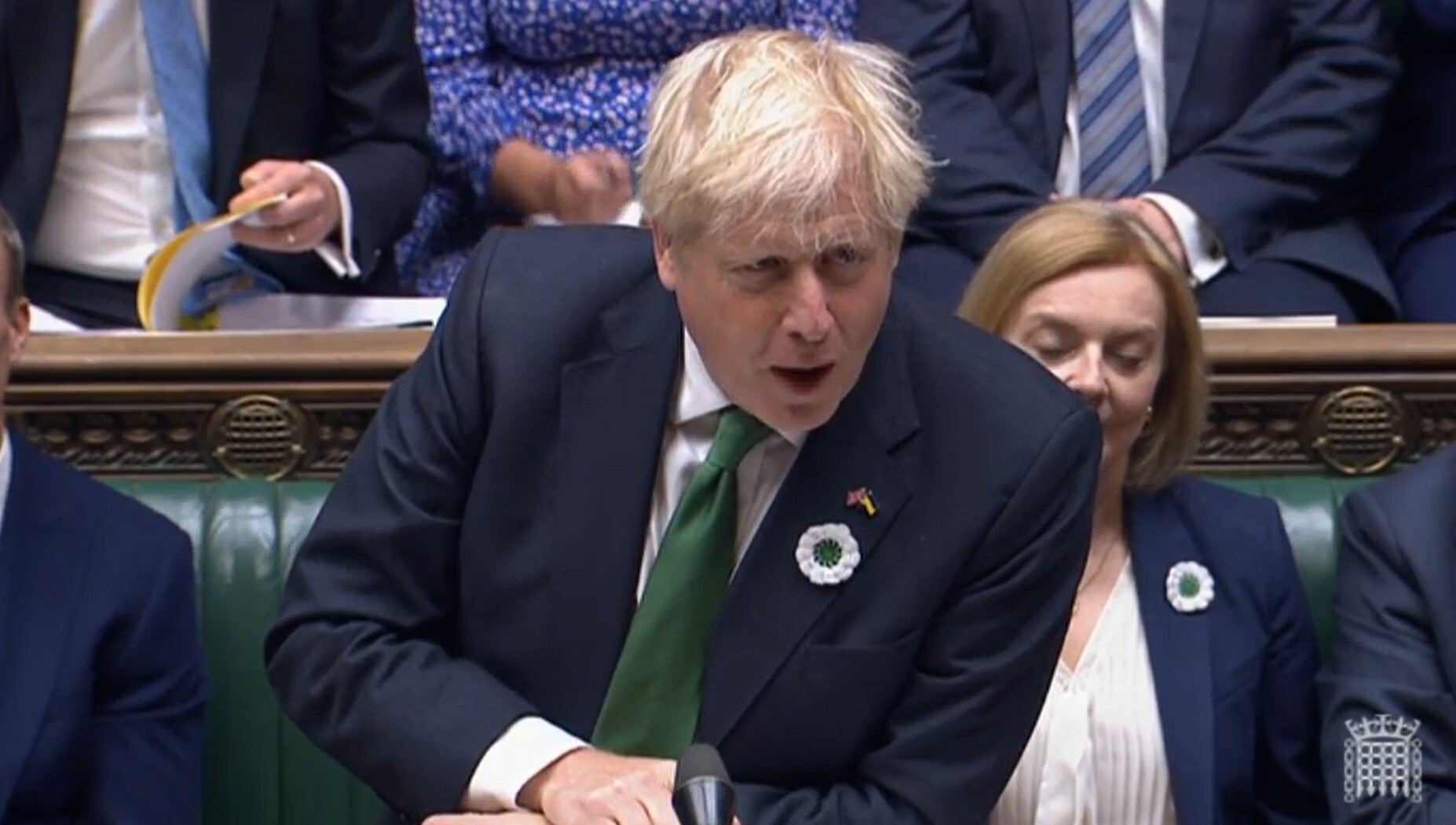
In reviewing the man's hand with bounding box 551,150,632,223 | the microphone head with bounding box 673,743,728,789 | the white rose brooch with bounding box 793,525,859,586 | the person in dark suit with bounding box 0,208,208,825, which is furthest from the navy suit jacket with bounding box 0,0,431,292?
the microphone head with bounding box 673,743,728,789

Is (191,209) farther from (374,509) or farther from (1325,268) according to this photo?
(1325,268)

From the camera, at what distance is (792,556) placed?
223 cm

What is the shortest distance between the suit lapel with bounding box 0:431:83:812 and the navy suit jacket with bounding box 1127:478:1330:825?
109 cm

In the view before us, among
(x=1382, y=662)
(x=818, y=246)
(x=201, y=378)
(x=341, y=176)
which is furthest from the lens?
(x=341, y=176)

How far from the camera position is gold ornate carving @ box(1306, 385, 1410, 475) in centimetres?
315

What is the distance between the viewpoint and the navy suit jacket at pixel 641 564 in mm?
2219

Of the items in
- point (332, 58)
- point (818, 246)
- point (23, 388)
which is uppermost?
point (818, 246)

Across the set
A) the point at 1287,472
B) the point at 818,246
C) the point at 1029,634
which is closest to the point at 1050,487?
the point at 1029,634

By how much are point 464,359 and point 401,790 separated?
0.36m

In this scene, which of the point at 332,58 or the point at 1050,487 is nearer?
the point at 1050,487

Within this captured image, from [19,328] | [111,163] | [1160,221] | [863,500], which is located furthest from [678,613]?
[111,163]

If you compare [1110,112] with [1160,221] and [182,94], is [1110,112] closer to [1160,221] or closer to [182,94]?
[1160,221]

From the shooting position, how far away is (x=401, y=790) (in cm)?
221

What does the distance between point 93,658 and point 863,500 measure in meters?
0.89
